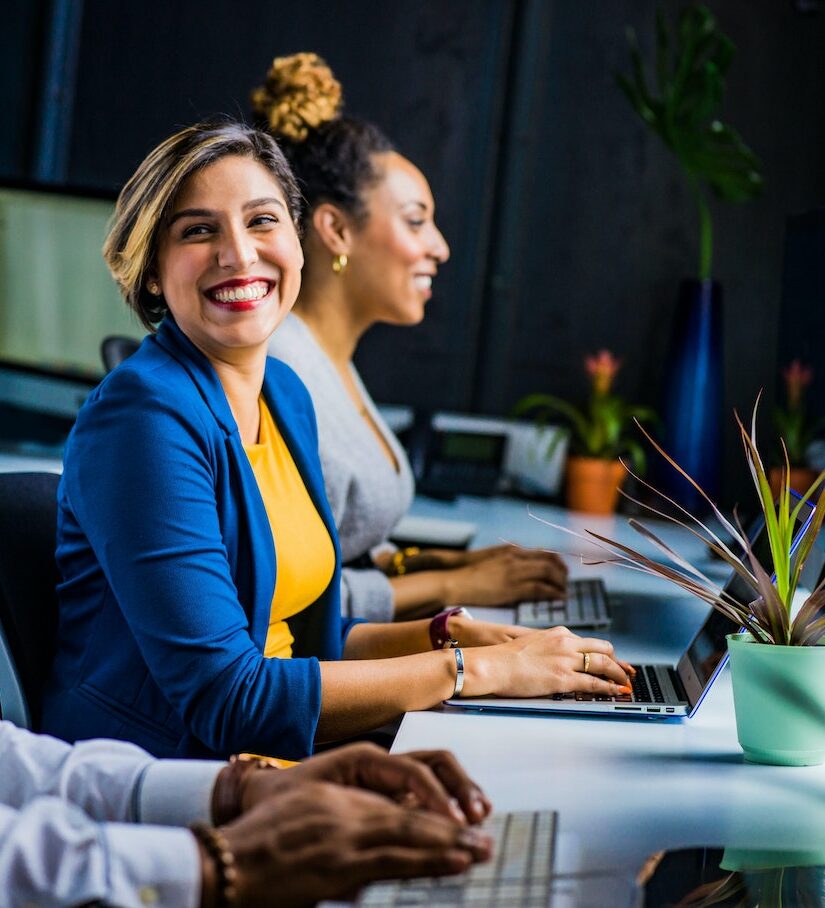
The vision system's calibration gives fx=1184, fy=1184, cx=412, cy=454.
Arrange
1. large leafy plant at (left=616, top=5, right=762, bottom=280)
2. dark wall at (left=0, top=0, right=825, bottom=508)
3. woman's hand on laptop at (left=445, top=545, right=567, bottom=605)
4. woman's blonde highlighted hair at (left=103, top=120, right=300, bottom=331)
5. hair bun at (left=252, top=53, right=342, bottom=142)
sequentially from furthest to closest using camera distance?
dark wall at (left=0, top=0, right=825, bottom=508)
large leafy plant at (left=616, top=5, right=762, bottom=280)
hair bun at (left=252, top=53, right=342, bottom=142)
woman's hand on laptop at (left=445, top=545, right=567, bottom=605)
woman's blonde highlighted hair at (left=103, top=120, right=300, bottom=331)

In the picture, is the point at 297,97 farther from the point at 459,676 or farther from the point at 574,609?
the point at 459,676

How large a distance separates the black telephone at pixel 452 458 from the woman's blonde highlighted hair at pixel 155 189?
1.61m

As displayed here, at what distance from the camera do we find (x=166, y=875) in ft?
2.76

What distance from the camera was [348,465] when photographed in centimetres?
205

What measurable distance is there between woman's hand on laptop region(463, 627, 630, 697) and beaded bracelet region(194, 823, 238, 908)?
531mm

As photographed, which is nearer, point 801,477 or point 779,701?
point 779,701

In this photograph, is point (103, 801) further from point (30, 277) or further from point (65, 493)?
point (30, 277)

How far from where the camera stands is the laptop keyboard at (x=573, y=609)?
180 centimetres

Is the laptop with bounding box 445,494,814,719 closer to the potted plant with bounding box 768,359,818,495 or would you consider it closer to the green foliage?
the potted plant with bounding box 768,359,818,495

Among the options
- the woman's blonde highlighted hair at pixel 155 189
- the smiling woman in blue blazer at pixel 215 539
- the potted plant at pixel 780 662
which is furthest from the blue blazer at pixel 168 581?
the potted plant at pixel 780 662

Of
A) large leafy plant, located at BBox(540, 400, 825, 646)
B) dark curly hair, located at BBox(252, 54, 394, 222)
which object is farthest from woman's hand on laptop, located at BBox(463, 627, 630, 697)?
dark curly hair, located at BBox(252, 54, 394, 222)

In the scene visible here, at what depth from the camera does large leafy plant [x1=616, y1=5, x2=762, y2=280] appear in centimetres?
298

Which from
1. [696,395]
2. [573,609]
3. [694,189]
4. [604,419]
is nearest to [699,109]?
[694,189]

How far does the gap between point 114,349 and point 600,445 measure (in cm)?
128
